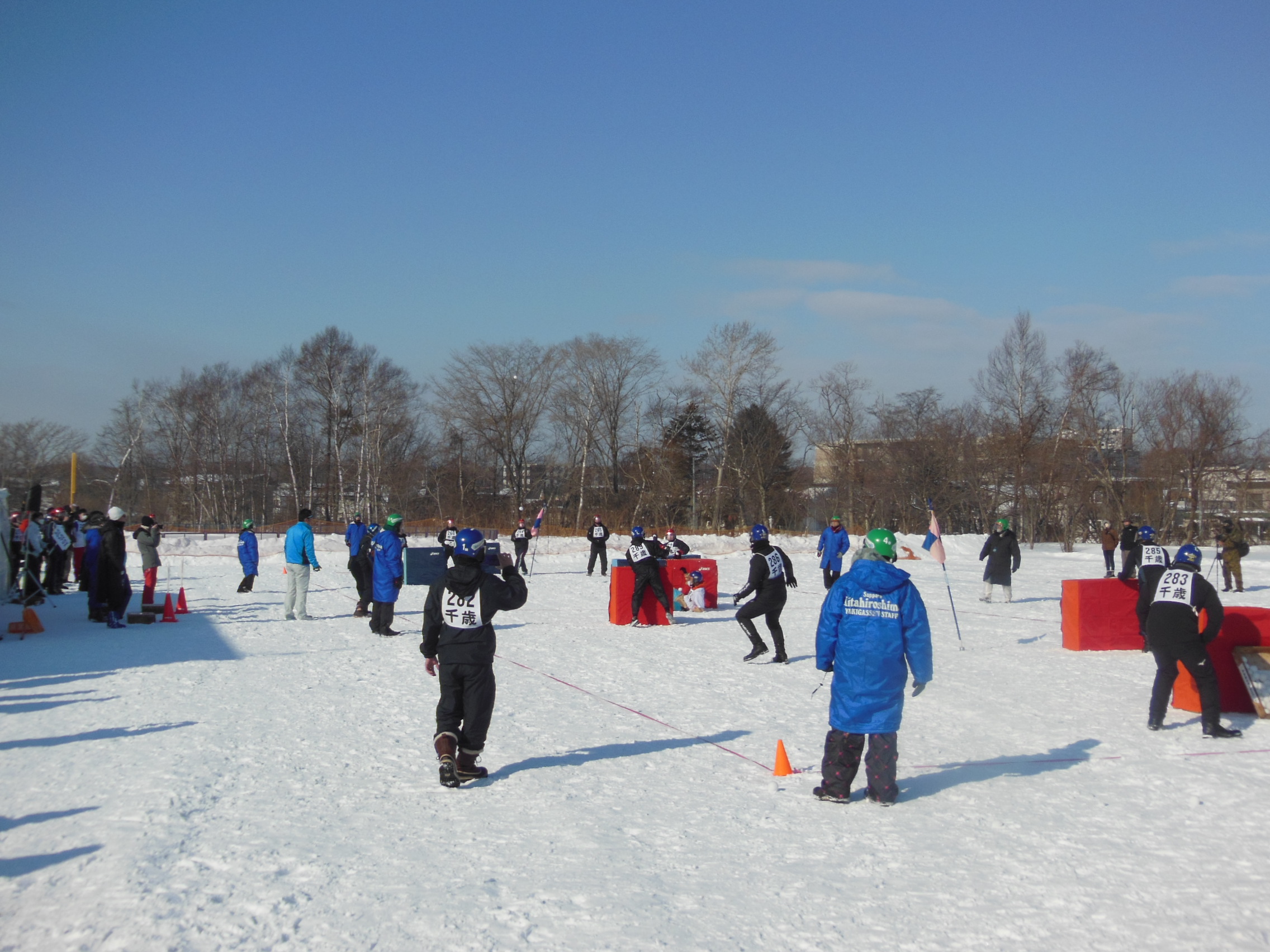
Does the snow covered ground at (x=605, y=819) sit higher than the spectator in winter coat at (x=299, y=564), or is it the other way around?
the spectator in winter coat at (x=299, y=564)

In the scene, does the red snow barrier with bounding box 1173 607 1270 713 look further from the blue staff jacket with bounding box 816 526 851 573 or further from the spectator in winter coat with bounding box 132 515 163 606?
the spectator in winter coat with bounding box 132 515 163 606

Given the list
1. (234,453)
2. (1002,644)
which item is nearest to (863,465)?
(234,453)

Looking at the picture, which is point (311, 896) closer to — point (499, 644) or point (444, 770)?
point (444, 770)

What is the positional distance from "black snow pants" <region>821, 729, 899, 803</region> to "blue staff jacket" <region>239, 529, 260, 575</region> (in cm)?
1857

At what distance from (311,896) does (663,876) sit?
5.70 ft

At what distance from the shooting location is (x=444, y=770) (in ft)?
21.7

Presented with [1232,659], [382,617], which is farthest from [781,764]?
[382,617]

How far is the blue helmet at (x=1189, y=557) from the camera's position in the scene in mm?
8625

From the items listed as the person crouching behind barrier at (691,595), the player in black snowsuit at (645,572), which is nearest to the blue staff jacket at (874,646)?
the player in black snowsuit at (645,572)

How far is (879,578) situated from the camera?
6.28 meters

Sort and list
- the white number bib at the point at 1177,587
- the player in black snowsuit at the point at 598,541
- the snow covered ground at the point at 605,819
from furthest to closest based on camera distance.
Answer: the player in black snowsuit at the point at 598,541 → the white number bib at the point at 1177,587 → the snow covered ground at the point at 605,819

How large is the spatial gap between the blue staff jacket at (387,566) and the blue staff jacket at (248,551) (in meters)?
8.29

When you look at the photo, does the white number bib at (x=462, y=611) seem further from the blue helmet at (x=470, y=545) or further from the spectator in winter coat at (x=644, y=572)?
the spectator in winter coat at (x=644, y=572)

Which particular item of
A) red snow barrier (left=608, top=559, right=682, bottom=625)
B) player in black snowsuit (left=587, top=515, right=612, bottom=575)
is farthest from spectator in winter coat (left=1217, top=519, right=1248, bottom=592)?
player in black snowsuit (left=587, top=515, right=612, bottom=575)
